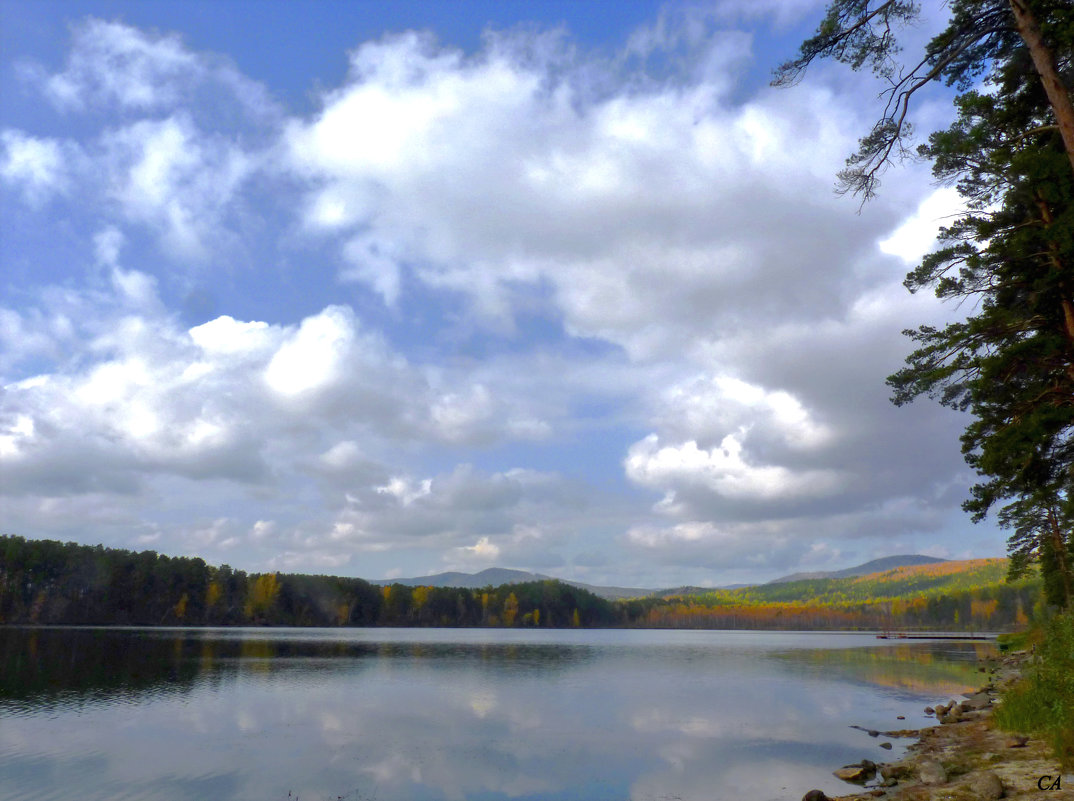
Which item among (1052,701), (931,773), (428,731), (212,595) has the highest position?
(1052,701)

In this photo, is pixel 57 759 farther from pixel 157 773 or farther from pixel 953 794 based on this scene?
pixel 953 794

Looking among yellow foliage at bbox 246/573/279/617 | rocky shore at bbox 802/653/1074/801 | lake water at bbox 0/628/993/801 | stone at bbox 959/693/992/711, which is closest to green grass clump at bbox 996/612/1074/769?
rocky shore at bbox 802/653/1074/801

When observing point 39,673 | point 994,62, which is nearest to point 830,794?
point 994,62

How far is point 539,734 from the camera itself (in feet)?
104

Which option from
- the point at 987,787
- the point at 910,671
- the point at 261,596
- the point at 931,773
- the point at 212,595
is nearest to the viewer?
the point at 987,787

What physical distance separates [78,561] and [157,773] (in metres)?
157

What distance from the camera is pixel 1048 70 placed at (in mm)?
13047

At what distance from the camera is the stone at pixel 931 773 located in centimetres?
1728

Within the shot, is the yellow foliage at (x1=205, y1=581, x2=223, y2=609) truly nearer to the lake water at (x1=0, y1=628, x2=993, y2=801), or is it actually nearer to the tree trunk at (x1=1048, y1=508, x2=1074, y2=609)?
the lake water at (x1=0, y1=628, x2=993, y2=801)

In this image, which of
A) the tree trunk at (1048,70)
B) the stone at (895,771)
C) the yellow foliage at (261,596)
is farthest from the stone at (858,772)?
the yellow foliage at (261,596)

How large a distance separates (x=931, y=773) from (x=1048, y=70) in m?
16.4

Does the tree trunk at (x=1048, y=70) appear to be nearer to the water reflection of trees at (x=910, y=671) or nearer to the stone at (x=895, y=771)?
the stone at (x=895, y=771)

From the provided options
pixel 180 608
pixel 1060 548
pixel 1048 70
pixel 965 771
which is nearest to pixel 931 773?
pixel 965 771

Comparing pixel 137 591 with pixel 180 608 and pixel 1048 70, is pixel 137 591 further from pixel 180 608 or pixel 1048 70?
pixel 1048 70
